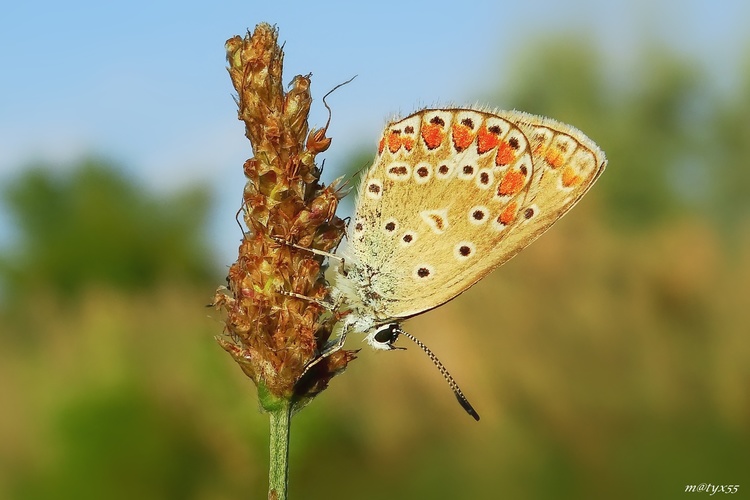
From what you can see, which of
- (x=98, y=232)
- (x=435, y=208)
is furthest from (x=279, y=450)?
(x=98, y=232)

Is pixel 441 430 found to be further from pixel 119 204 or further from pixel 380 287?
pixel 119 204

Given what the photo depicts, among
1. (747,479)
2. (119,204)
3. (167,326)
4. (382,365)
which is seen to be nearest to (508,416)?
(382,365)

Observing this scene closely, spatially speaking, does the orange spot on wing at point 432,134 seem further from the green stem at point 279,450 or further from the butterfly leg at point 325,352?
the green stem at point 279,450

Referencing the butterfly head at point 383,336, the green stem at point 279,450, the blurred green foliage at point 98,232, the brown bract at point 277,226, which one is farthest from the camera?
the blurred green foliage at point 98,232

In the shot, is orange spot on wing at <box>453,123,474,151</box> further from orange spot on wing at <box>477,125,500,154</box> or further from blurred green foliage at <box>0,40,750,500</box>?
blurred green foliage at <box>0,40,750,500</box>

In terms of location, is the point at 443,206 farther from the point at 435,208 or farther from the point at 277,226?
the point at 277,226

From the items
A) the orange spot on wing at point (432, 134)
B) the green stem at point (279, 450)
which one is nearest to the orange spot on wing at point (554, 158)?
the orange spot on wing at point (432, 134)

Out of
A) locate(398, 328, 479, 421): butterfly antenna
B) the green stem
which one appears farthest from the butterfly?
the green stem
